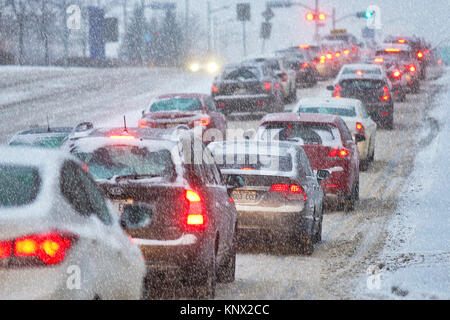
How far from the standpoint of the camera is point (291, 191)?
13266 mm

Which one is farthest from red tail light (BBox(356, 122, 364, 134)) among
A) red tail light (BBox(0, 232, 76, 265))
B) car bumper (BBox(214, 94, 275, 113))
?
red tail light (BBox(0, 232, 76, 265))

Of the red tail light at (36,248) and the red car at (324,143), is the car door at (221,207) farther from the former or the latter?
the red car at (324,143)

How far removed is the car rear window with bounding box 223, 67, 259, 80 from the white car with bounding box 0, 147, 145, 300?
28.3 m

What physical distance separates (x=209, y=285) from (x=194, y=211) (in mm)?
723

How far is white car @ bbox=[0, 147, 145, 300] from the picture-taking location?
570cm

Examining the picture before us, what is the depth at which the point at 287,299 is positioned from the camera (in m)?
9.91

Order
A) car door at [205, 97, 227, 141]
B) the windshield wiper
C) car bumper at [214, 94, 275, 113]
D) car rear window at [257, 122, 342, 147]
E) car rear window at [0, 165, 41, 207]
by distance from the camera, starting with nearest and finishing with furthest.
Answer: car rear window at [0, 165, 41, 207]
the windshield wiper
car rear window at [257, 122, 342, 147]
car door at [205, 97, 227, 141]
car bumper at [214, 94, 275, 113]

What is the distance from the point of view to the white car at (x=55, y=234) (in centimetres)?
570

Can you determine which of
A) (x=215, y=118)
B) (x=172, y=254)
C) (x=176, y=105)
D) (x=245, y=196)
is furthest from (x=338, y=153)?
(x=176, y=105)

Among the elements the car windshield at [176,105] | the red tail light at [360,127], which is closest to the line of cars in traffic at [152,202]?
the red tail light at [360,127]

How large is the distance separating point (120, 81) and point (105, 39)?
32.3m

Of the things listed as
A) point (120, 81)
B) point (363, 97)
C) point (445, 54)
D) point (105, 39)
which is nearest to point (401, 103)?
point (363, 97)

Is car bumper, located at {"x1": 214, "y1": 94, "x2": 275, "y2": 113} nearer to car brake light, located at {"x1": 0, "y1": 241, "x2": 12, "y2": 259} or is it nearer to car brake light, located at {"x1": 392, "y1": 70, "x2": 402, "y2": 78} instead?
car brake light, located at {"x1": 392, "y1": 70, "x2": 402, "y2": 78}
